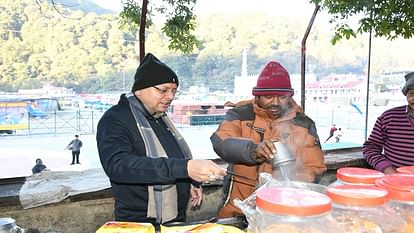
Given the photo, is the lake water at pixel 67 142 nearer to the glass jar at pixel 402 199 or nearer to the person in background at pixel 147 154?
the person in background at pixel 147 154

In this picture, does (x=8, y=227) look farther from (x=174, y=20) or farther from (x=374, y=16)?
(x=374, y=16)

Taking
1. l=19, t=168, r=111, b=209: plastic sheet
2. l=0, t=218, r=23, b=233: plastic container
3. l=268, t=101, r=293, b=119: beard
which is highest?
l=268, t=101, r=293, b=119: beard

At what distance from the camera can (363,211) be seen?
0.89 m

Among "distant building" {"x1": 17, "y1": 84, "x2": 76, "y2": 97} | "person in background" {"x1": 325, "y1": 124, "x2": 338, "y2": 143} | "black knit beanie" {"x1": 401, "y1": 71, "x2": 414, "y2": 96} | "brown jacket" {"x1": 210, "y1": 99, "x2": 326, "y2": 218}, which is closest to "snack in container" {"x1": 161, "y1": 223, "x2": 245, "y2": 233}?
"brown jacket" {"x1": 210, "y1": 99, "x2": 326, "y2": 218}

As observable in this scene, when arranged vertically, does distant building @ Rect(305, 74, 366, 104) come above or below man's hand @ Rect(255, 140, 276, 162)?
above

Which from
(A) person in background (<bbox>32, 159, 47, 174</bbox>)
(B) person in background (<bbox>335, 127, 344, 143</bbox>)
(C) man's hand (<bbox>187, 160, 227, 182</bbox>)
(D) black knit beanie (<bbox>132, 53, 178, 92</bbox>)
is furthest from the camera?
(B) person in background (<bbox>335, 127, 344, 143</bbox>)

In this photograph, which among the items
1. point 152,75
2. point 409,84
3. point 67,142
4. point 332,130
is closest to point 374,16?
point 409,84

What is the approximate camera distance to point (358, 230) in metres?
0.88

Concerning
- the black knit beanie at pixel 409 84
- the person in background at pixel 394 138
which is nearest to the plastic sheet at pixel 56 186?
the person in background at pixel 394 138

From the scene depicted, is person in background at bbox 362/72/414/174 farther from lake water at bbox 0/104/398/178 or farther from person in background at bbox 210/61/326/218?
lake water at bbox 0/104/398/178

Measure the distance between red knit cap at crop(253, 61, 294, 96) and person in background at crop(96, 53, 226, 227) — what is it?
1.35 ft

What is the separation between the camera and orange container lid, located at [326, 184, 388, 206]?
0.87m

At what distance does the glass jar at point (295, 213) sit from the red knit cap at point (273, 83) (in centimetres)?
93

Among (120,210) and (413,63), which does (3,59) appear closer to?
(120,210)
